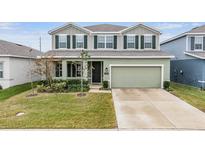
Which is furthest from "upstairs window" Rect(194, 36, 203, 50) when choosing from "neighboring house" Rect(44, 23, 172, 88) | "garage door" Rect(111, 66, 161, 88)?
"garage door" Rect(111, 66, 161, 88)

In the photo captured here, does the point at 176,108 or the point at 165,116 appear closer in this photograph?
the point at 165,116

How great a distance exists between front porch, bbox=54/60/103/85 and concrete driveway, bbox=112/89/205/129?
21.3 ft

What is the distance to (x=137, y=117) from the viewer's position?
384 inches

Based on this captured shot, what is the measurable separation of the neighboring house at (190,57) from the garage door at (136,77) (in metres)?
3.74

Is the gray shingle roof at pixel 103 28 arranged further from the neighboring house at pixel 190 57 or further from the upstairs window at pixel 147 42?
the neighboring house at pixel 190 57

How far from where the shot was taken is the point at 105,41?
70.9 ft

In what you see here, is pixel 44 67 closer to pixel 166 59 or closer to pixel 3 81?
pixel 3 81

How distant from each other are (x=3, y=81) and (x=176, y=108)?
46.4 ft

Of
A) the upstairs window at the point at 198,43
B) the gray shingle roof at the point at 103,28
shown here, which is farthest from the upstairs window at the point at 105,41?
the upstairs window at the point at 198,43

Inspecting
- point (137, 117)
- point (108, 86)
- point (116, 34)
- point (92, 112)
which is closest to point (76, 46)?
point (116, 34)

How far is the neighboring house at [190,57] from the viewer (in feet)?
64.9

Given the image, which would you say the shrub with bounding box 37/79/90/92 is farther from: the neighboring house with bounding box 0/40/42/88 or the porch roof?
the neighboring house with bounding box 0/40/42/88

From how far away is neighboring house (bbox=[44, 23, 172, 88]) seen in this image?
19.3m
